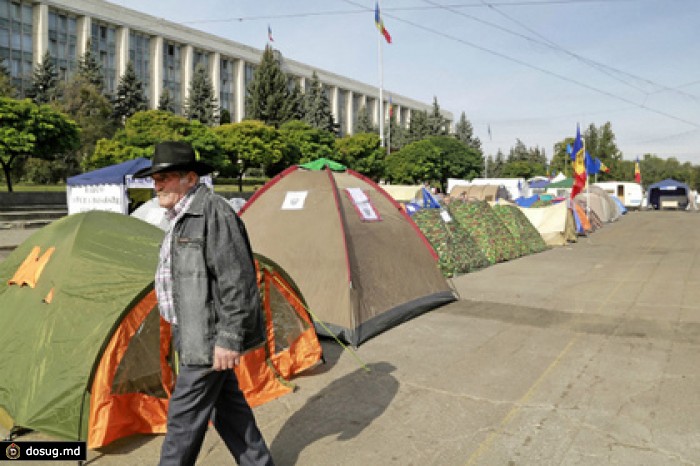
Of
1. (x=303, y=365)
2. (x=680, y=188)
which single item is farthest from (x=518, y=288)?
(x=680, y=188)

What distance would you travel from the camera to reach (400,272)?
670 centimetres

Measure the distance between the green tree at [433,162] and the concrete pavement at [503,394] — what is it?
175 ft

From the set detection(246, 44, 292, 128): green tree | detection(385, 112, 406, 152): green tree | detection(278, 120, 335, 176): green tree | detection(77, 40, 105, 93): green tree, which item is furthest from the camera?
detection(385, 112, 406, 152): green tree

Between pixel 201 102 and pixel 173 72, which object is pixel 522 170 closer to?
pixel 201 102

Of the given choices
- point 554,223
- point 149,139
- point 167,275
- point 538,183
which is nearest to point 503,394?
point 167,275

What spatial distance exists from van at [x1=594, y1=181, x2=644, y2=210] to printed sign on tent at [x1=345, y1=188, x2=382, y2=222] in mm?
43225

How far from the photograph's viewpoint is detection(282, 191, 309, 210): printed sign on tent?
6.59 metres

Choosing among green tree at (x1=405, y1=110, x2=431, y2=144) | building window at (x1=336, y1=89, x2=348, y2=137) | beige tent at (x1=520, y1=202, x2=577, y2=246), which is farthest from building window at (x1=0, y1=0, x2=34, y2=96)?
beige tent at (x1=520, y1=202, x2=577, y2=246)

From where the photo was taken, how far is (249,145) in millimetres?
42156

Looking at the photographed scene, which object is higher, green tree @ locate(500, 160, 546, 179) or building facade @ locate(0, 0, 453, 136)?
building facade @ locate(0, 0, 453, 136)

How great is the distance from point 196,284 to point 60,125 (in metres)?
29.5

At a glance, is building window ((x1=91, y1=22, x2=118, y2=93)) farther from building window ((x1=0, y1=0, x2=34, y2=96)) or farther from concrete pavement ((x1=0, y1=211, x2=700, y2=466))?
concrete pavement ((x1=0, y1=211, x2=700, y2=466))

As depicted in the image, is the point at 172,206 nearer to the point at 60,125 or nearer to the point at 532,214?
the point at 532,214

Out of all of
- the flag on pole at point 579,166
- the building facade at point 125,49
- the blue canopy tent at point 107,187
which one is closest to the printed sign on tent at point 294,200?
the blue canopy tent at point 107,187
